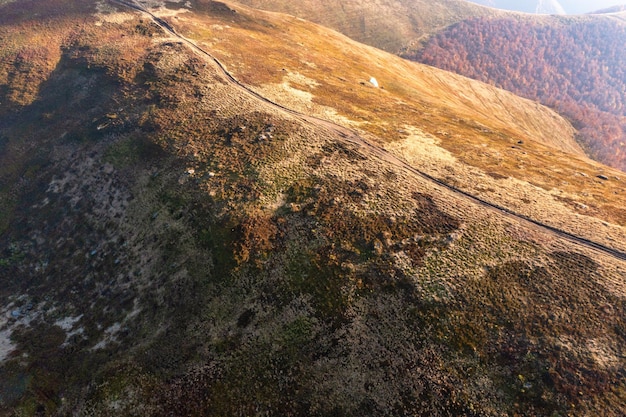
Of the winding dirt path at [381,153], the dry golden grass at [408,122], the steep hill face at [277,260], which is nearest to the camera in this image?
the steep hill face at [277,260]

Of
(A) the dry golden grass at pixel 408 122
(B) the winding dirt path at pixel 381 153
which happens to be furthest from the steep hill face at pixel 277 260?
(A) the dry golden grass at pixel 408 122

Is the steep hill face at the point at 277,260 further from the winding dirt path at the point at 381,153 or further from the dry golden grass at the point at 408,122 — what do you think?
the dry golden grass at the point at 408,122

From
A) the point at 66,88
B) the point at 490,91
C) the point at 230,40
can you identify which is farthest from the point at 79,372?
the point at 490,91

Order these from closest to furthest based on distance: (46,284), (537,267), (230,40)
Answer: (537,267), (46,284), (230,40)

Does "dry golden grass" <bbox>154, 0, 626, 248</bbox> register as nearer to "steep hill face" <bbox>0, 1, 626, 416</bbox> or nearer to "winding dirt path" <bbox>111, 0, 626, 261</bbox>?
"steep hill face" <bbox>0, 1, 626, 416</bbox>

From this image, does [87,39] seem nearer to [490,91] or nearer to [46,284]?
[46,284]

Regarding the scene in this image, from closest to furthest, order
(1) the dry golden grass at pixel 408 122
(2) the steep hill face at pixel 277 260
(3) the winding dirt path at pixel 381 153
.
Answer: (2) the steep hill face at pixel 277 260, (3) the winding dirt path at pixel 381 153, (1) the dry golden grass at pixel 408 122

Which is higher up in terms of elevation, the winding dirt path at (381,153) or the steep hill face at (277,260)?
the winding dirt path at (381,153)
